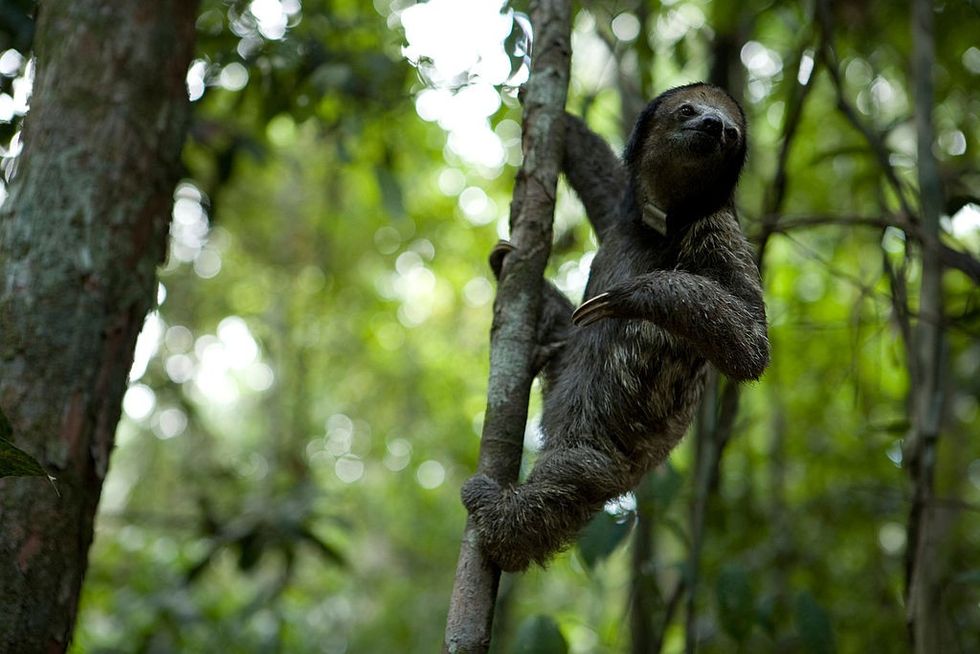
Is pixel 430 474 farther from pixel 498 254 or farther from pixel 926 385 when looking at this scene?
pixel 498 254

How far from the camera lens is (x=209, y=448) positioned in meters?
12.6

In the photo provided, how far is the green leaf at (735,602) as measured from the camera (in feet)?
18.6

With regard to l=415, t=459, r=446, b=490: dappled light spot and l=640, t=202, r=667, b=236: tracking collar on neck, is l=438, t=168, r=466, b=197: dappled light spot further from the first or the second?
l=640, t=202, r=667, b=236: tracking collar on neck

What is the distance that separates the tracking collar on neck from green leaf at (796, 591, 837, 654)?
8.49ft

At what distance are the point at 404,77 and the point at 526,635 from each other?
4363 millimetres

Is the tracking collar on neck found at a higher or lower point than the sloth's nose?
lower

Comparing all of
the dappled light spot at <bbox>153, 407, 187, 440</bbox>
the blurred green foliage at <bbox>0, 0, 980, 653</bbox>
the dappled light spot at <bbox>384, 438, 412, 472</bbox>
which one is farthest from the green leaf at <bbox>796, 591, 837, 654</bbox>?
the dappled light spot at <bbox>153, 407, 187, 440</bbox>

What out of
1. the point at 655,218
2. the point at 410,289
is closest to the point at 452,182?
the point at 410,289

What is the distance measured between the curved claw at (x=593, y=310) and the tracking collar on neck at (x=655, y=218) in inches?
39.2

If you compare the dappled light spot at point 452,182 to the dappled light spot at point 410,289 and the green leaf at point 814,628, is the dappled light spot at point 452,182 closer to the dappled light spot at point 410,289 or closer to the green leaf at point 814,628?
the dappled light spot at point 410,289

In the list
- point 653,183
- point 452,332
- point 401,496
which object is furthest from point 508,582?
point 452,332

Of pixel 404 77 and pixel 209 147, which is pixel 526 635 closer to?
pixel 404 77

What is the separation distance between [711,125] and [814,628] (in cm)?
319

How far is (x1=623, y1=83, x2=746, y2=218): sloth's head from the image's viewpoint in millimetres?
5363
